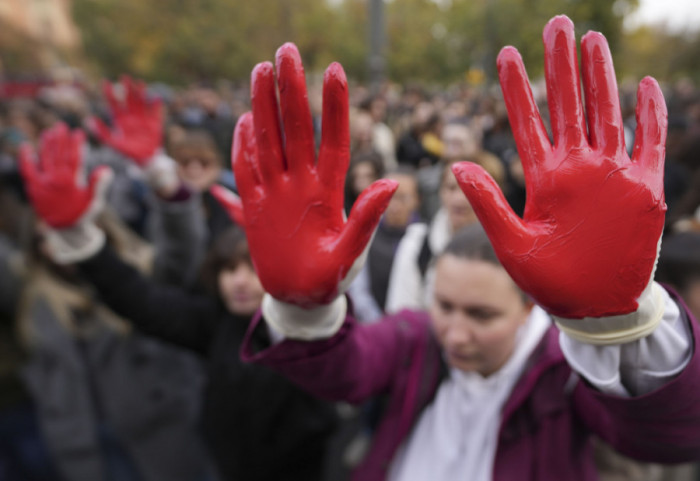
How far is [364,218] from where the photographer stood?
872mm

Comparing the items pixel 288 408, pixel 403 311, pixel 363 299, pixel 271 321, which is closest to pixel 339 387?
pixel 271 321

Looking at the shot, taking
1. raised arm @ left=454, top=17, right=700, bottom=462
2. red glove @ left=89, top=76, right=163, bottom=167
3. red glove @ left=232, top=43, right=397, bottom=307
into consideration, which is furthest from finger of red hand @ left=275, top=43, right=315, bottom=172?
red glove @ left=89, top=76, right=163, bottom=167

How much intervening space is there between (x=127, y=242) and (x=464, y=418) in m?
1.85

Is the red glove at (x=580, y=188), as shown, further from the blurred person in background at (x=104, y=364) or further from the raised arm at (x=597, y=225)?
the blurred person in background at (x=104, y=364)

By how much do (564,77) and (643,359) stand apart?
48 cm

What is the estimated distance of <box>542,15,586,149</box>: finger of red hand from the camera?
0.74m

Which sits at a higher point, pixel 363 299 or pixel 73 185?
pixel 73 185

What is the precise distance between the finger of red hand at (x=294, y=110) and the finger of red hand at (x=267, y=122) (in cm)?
2

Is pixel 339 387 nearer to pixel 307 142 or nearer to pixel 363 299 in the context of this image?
pixel 307 142

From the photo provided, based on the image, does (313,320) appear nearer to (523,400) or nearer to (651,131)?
(523,400)

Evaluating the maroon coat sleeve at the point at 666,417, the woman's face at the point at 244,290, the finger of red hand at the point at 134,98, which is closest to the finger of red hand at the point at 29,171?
the woman's face at the point at 244,290

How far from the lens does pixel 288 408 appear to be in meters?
1.80

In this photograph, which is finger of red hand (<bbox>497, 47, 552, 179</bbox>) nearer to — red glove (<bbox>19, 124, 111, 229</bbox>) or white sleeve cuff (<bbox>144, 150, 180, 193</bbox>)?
red glove (<bbox>19, 124, 111, 229</bbox>)

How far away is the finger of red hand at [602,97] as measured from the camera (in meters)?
0.74
